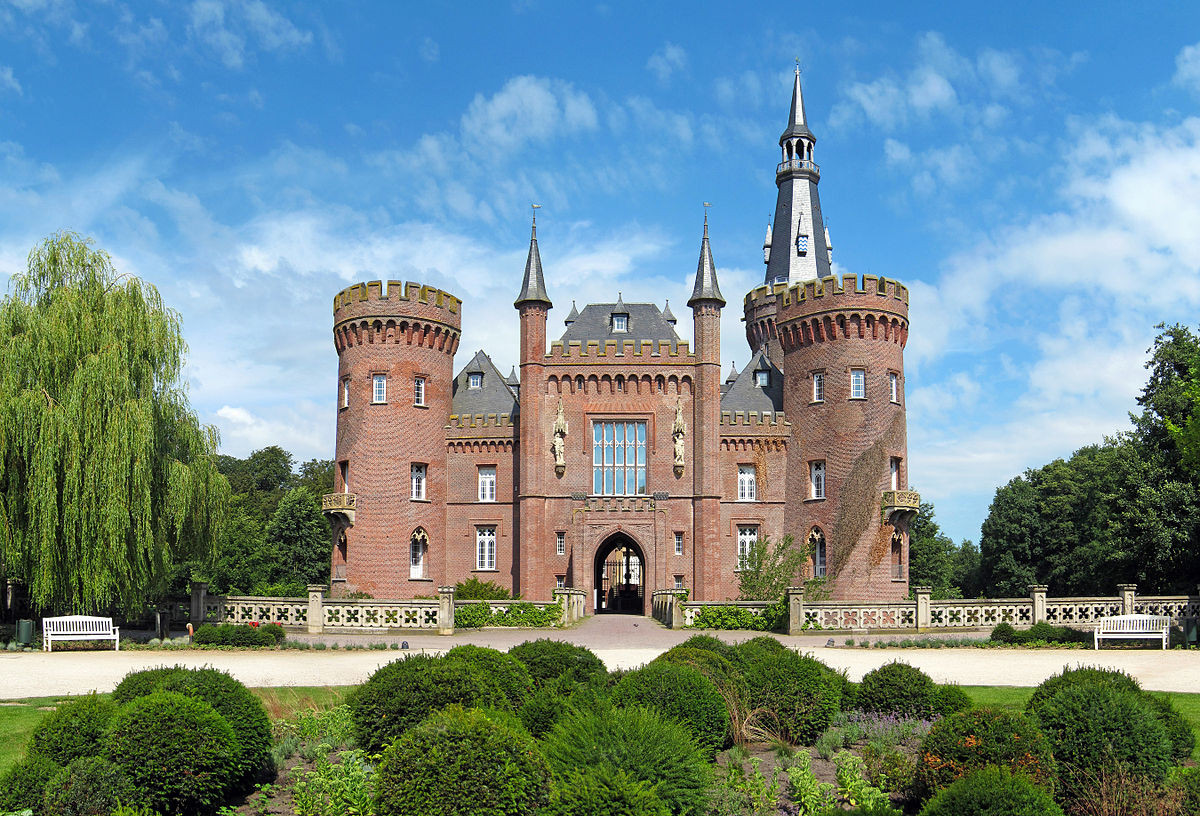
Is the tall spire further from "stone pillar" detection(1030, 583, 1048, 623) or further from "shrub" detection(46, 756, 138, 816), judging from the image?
"shrub" detection(46, 756, 138, 816)

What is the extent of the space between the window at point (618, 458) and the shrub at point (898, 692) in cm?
3142

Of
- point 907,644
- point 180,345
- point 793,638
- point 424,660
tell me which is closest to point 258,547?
point 180,345

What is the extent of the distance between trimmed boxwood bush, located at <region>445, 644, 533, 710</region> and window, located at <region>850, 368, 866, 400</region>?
106 feet

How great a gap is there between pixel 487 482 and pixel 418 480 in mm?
3028

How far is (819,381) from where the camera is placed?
43094 millimetres

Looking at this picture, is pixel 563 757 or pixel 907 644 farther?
pixel 907 644

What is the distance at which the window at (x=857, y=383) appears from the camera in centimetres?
4200

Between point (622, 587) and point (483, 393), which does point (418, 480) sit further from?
point (622, 587)

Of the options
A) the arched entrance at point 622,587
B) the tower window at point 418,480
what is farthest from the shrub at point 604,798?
the tower window at point 418,480

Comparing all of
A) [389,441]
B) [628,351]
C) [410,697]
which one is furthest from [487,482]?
[410,697]

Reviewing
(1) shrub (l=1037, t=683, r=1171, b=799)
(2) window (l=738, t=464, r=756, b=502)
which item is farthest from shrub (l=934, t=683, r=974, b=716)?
(2) window (l=738, t=464, r=756, b=502)

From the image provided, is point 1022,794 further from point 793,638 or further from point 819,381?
point 819,381

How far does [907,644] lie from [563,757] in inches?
767

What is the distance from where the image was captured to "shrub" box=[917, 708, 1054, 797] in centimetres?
884
